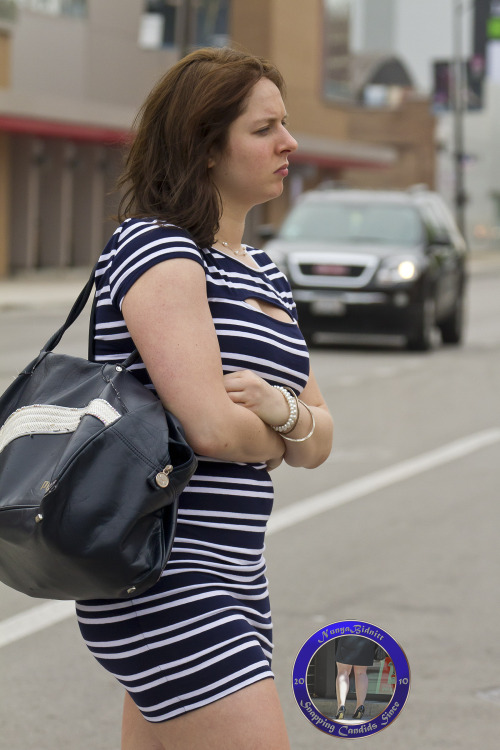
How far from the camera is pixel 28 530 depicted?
2.27 meters

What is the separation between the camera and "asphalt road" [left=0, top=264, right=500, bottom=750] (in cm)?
446

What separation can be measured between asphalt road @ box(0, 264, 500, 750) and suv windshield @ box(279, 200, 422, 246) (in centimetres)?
473

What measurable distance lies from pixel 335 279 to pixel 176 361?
13.6m

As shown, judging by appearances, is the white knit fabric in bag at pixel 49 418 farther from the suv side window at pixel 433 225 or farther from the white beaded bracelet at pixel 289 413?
the suv side window at pixel 433 225

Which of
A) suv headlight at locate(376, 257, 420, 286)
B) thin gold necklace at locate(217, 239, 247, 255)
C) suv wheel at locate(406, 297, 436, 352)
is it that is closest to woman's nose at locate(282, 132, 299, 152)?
thin gold necklace at locate(217, 239, 247, 255)

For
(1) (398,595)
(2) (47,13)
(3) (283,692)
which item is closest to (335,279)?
(1) (398,595)

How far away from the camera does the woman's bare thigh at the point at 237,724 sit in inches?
92.2

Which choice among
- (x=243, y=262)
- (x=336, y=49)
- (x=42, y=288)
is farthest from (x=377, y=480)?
(x=336, y=49)

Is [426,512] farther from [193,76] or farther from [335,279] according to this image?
[335,279]

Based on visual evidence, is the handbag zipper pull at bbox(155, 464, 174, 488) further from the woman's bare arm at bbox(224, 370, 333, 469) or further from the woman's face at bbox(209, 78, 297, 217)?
the woman's face at bbox(209, 78, 297, 217)

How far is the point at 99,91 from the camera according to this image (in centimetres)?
3684

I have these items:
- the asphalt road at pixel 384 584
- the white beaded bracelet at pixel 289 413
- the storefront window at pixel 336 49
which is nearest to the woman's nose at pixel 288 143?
the white beaded bracelet at pixel 289 413

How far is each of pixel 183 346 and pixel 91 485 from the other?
0.32m

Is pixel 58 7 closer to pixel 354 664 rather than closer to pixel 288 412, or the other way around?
pixel 288 412
